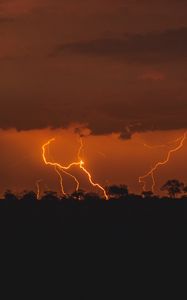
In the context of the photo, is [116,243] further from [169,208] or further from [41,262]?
[169,208]

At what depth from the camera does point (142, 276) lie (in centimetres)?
4566

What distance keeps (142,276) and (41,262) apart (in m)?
5.08

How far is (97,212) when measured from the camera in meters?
62.7

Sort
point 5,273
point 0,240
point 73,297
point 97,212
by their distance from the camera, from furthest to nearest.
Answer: point 97,212 < point 0,240 < point 5,273 < point 73,297

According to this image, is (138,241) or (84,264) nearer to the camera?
(84,264)

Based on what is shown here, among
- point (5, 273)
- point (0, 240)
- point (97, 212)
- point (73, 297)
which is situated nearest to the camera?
point (73, 297)

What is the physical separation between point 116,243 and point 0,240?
19.1ft

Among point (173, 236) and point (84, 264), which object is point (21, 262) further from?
point (173, 236)

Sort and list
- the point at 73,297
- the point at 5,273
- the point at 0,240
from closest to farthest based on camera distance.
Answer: the point at 73,297
the point at 5,273
the point at 0,240

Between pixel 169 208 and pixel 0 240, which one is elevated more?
pixel 169 208

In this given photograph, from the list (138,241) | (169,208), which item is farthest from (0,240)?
(169,208)

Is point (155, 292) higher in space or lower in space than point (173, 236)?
lower

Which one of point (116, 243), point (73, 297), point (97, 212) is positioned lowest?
point (73, 297)

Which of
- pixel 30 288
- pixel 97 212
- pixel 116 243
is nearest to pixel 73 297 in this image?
pixel 30 288
